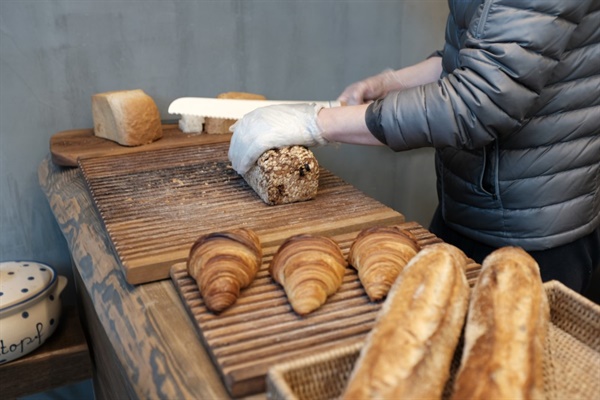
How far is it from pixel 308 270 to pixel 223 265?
0.13 metres

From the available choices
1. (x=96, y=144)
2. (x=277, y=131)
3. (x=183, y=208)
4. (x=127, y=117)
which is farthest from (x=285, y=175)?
(x=96, y=144)

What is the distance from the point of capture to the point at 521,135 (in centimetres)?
138

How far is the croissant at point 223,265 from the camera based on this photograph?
0.93 metres

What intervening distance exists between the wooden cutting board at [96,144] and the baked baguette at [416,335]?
1107 mm

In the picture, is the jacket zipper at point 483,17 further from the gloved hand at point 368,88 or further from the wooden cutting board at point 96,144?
the wooden cutting board at point 96,144

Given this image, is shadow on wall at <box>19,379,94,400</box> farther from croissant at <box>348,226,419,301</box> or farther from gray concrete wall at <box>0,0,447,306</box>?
croissant at <box>348,226,419,301</box>

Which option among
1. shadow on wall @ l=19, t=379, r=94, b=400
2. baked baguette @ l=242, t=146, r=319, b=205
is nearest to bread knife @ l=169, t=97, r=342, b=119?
baked baguette @ l=242, t=146, r=319, b=205

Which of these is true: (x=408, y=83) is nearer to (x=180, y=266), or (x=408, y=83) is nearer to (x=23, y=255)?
(x=180, y=266)

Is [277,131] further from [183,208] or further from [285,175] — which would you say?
[183,208]

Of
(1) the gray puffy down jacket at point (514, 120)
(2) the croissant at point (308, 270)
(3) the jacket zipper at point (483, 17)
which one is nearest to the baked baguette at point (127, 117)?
(1) the gray puffy down jacket at point (514, 120)

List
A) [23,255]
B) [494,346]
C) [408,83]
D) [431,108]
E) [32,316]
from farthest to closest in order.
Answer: [23,255], [408,83], [32,316], [431,108], [494,346]

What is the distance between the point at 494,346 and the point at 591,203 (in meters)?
0.93

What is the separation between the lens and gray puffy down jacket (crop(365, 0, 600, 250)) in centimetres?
113

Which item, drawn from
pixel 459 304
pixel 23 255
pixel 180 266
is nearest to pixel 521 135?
pixel 459 304
